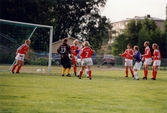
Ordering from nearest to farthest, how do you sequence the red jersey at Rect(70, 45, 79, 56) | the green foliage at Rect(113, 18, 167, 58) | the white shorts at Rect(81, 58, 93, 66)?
the white shorts at Rect(81, 58, 93, 66)
the red jersey at Rect(70, 45, 79, 56)
the green foliage at Rect(113, 18, 167, 58)

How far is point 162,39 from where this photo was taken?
221 feet

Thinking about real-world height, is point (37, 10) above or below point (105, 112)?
above

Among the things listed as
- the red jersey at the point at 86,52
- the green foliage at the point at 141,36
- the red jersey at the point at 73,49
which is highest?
the green foliage at the point at 141,36

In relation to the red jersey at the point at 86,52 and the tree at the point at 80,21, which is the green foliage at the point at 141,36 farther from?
the red jersey at the point at 86,52

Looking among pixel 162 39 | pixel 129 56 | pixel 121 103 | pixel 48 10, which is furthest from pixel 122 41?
pixel 121 103

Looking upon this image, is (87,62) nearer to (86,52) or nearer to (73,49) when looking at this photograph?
(86,52)

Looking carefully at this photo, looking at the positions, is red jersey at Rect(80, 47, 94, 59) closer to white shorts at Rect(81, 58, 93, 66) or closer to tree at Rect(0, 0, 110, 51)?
white shorts at Rect(81, 58, 93, 66)

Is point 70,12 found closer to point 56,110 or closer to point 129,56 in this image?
point 129,56

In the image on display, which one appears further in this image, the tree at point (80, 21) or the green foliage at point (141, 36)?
the tree at point (80, 21)

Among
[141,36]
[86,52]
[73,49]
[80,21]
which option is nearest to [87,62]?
[86,52]

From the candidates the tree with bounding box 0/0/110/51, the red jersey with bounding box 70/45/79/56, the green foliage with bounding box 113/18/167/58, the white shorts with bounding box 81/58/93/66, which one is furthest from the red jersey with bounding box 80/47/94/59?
the tree with bounding box 0/0/110/51

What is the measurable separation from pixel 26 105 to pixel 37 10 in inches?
1552

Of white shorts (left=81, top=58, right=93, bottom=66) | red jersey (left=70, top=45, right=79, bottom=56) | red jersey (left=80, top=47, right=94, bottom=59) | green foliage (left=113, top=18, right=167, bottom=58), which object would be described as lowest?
white shorts (left=81, top=58, right=93, bottom=66)

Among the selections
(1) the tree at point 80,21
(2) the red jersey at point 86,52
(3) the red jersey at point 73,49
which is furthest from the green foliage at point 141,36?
(2) the red jersey at point 86,52
